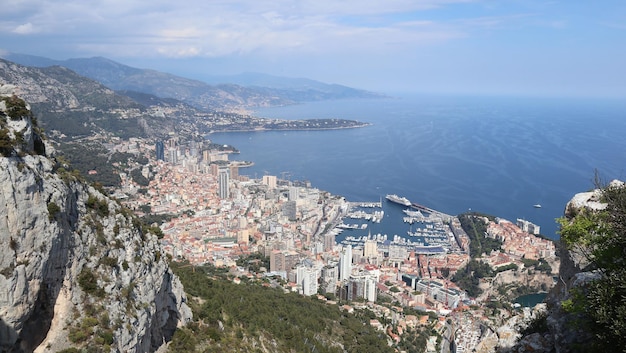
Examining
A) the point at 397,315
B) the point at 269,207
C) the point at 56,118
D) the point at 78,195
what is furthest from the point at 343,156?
the point at 78,195

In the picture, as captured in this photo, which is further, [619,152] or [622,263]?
[619,152]

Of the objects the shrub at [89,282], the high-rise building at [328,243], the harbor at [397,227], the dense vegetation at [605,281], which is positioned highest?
the dense vegetation at [605,281]

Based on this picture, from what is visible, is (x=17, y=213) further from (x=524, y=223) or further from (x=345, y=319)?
(x=524, y=223)

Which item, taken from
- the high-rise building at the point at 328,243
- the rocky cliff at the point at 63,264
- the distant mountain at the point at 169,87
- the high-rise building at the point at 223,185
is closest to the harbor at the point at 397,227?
the high-rise building at the point at 328,243

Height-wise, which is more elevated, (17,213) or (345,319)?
(17,213)

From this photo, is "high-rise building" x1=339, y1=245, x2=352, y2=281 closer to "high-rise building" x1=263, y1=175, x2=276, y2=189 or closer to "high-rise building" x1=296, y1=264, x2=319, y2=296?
"high-rise building" x1=296, y1=264, x2=319, y2=296

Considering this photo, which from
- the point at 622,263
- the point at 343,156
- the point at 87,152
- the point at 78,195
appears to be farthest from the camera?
the point at 343,156

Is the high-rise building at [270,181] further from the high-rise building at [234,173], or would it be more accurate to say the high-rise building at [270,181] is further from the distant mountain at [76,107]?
the distant mountain at [76,107]
